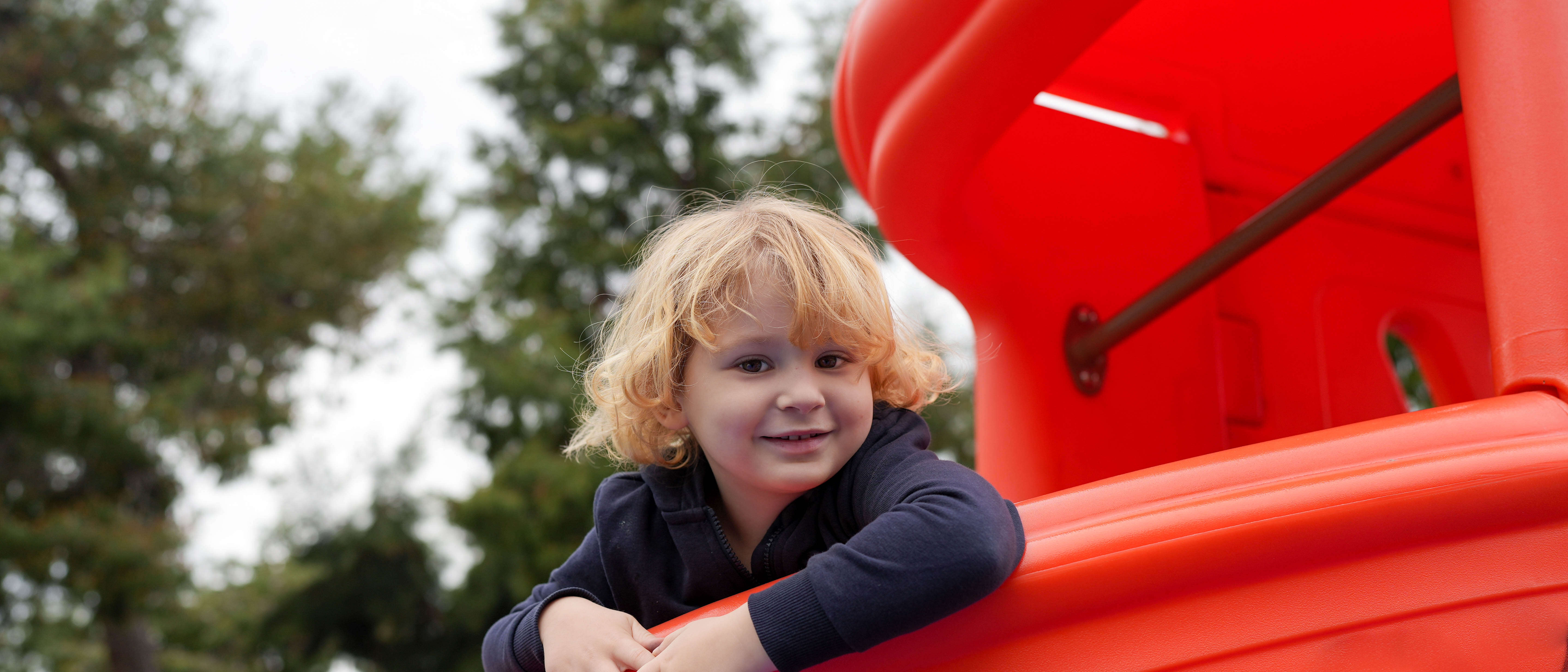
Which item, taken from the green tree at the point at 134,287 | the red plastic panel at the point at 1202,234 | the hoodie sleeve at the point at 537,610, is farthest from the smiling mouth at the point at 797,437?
the green tree at the point at 134,287

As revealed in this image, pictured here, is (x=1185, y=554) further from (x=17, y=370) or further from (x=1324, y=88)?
(x=17, y=370)

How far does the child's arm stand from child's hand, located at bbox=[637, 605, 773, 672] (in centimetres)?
9

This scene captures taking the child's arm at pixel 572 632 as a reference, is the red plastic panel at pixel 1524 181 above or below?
above

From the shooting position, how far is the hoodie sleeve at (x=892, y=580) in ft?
2.73

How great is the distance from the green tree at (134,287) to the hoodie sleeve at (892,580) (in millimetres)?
8058

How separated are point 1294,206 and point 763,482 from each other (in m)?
0.85

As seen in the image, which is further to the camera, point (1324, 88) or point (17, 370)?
point (17, 370)

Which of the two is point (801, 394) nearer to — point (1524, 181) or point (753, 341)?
point (753, 341)

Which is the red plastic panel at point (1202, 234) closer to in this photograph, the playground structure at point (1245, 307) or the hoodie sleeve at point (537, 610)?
the playground structure at point (1245, 307)

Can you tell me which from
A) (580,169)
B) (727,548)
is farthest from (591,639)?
(580,169)

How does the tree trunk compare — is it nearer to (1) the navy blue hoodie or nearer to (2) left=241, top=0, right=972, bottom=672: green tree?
(2) left=241, top=0, right=972, bottom=672: green tree

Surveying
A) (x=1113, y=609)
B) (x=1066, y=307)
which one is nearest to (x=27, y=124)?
(x=1066, y=307)

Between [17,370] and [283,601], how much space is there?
4.65 metres

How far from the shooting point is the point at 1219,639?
848 mm
